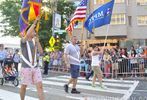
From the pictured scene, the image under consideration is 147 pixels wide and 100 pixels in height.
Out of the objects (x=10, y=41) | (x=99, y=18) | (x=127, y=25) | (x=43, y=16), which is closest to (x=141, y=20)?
(x=127, y=25)

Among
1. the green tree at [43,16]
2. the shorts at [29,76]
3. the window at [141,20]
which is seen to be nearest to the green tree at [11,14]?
the green tree at [43,16]

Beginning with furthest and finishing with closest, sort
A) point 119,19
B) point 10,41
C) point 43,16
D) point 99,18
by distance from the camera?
point 119,19
point 10,41
point 43,16
point 99,18

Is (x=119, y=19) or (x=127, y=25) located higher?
(x=119, y=19)

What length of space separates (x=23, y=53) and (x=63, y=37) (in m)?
38.9

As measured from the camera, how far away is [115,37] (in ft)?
177

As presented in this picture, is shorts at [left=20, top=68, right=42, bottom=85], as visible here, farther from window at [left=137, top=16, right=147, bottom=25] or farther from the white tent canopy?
window at [left=137, top=16, right=147, bottom=25]

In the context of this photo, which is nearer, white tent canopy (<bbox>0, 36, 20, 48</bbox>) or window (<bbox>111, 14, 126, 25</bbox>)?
white tent canopy (<bbox>0, 36, 20, 48</bbox>)

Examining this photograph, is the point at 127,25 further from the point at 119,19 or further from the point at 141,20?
the point at 141,20

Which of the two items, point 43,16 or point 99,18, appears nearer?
point 99,18

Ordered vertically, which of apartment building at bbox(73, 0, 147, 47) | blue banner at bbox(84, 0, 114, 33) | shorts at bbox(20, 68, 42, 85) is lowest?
shorts at bbox(20, 68, 42, 85)

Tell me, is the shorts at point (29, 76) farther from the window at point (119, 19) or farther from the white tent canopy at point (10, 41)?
the window at point (119, 19)

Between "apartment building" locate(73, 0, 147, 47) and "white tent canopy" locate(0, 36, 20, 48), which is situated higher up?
"apartment building" locate(73, 0, 147, 47)

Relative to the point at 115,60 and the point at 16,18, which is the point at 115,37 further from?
the point at 115,60

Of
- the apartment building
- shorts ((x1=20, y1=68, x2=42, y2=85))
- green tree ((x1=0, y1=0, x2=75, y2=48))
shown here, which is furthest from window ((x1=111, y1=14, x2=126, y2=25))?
shorts ((x1=20, y1=68, x2=42, y2=85))
